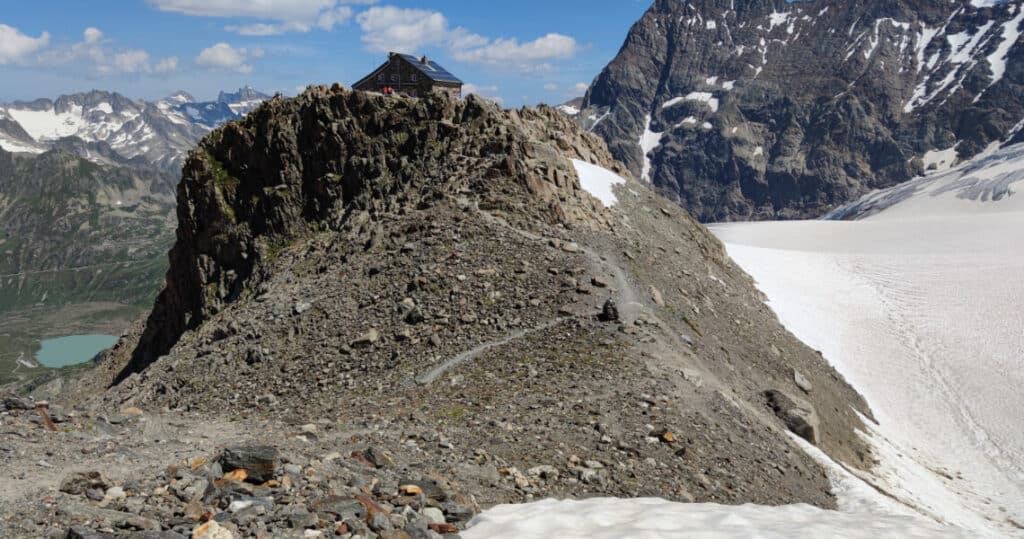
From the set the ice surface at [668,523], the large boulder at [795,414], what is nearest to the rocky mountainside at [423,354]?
the large boulder at [795,414]

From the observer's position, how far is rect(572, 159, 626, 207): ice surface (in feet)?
143

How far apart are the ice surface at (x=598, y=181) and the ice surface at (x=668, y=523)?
94.2 ft

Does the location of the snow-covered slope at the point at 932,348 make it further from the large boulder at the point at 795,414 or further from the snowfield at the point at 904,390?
the large boulder at the point at 795,414

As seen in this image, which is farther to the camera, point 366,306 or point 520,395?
point 366,306

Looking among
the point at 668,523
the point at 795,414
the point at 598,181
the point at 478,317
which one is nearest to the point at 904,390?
the point at 795,414

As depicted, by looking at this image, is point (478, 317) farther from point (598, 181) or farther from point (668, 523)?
point (598, 181)

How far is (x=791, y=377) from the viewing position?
117 ft

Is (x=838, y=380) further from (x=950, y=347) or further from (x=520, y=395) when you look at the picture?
(x=520, y=395)

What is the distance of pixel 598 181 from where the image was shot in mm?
45938

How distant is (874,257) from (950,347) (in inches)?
849

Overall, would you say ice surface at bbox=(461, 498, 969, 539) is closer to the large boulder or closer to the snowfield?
the snowfield

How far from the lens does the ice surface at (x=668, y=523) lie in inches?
525

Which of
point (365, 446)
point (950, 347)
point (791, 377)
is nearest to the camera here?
point (365, 446)

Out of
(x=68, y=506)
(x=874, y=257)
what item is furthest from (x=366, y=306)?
(x=874, y=257)
